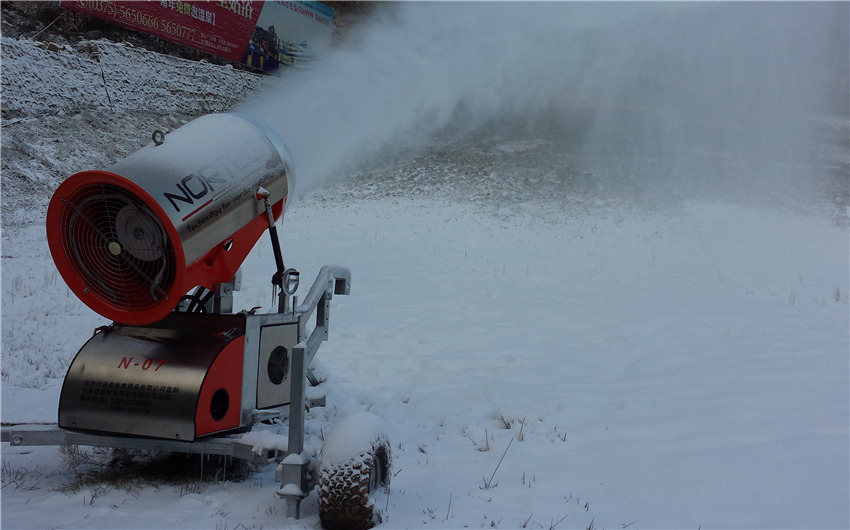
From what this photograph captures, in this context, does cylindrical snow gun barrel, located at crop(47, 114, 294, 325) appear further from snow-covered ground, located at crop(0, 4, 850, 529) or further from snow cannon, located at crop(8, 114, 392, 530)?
snow-covered ground, located at crop(0, 4, 850, 529)

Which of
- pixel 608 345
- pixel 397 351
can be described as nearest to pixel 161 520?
pixel 397 351

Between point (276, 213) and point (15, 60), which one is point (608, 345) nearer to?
point (276, 213)

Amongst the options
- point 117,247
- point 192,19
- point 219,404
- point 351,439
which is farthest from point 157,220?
point 192,19

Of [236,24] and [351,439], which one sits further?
[236,24]

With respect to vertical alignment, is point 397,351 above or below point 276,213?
below

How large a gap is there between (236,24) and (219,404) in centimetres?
2671

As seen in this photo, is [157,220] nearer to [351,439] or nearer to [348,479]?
[351,439]

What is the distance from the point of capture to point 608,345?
22.7ft

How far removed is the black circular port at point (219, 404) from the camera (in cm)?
360

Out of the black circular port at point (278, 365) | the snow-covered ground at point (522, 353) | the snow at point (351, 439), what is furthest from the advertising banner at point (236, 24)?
the snow at point (351, 439)

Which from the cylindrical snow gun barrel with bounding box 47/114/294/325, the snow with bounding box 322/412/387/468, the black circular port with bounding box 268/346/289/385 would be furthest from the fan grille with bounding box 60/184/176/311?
the snow with bounding box 322/412/387/468

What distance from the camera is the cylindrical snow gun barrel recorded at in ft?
11.5

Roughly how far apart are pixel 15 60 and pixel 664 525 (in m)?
24.5

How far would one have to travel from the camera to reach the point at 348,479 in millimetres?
2963
